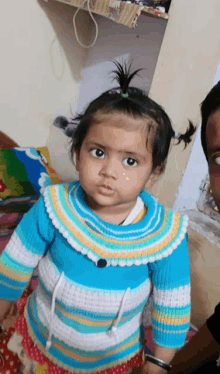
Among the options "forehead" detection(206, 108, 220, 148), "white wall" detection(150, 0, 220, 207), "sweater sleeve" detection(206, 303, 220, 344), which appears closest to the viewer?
"forehead" detection(206, 108, 220, 148)

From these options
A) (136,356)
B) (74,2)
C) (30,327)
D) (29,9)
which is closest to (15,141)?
(29,9)

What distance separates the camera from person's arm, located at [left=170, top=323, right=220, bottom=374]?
23.6 inches

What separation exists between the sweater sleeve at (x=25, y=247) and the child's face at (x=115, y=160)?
5.7 inches

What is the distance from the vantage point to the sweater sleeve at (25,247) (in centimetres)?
69

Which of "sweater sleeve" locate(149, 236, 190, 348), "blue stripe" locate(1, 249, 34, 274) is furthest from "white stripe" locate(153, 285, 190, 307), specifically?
"blue stripe" locate(1, 249, 34, 274)

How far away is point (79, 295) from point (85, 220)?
0.16 metres

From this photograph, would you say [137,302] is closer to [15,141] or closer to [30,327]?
[30,327]

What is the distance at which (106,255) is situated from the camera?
2.10ft

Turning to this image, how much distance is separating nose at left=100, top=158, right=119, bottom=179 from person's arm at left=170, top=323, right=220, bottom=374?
0.35 meters

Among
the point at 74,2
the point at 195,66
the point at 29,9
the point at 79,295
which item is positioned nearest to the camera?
the point at 79,295

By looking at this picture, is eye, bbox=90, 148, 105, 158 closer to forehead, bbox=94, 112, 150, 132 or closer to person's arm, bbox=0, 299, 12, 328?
forehead, bbox=94, 112, 150, 132

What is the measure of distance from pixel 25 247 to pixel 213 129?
0.48 meters

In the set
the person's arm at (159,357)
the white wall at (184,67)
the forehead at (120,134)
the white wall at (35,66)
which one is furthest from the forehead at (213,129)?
the white wall at (35,66)

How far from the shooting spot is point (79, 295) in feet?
2.12
